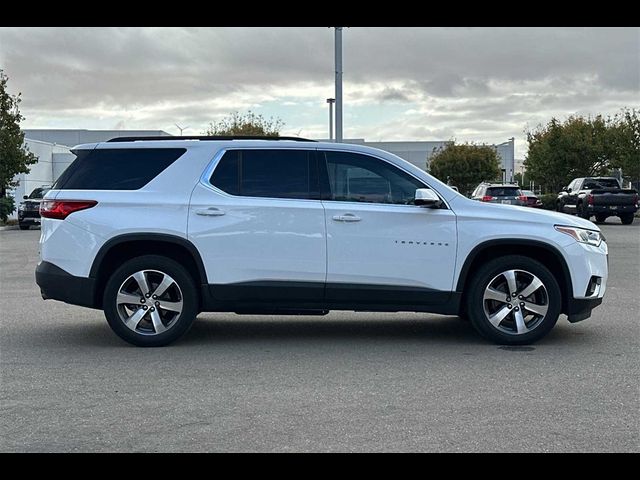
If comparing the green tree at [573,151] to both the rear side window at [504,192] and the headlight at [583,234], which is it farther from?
the headlight at [583,234]

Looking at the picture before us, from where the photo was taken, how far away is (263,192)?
7406mm

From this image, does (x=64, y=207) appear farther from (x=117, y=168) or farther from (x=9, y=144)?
(x=9, y=144)

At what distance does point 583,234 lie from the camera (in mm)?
7484

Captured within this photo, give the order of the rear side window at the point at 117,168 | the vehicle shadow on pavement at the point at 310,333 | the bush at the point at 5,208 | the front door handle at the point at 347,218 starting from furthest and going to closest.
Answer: the bush at the point at 5,208
the vehicle shadow on pavement at the point at 310,333
the rear side window at the point at 117,168
the front door handle at the point at 347,218

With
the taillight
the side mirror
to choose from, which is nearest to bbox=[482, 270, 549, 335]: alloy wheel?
the side mirror

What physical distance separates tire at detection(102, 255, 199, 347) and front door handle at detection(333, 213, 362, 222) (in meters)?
1.48

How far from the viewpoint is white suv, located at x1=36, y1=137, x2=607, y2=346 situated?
7.25m

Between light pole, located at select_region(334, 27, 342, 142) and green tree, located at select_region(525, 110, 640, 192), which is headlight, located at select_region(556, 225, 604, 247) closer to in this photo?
light pole, located at select_region(334, 27, 342, 142)

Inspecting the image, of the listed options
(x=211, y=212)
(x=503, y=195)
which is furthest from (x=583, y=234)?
(x=503, y=195)

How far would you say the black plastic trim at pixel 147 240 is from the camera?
285 inches

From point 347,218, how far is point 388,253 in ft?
1.64

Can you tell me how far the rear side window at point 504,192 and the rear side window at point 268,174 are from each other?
887 inches

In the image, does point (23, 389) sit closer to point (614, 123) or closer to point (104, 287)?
point (104, 287)

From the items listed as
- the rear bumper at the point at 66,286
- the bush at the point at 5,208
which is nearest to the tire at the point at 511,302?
the rear bumper at the point at 66,286
